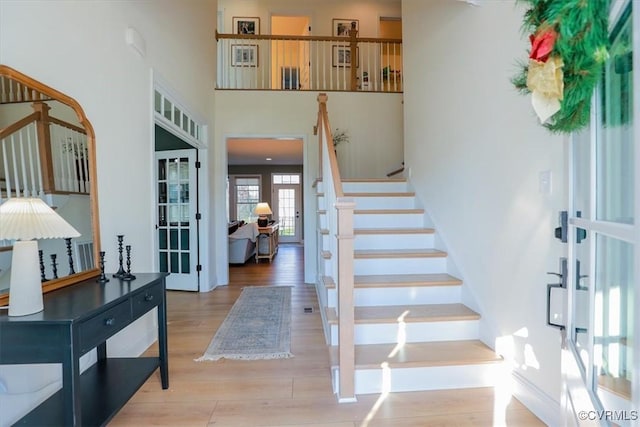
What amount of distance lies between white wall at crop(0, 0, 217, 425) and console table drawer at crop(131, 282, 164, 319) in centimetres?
52

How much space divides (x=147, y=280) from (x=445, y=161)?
8.29ft

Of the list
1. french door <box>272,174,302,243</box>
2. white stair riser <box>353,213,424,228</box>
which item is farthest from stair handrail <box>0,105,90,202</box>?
french door <box>272,174,302,243</box>

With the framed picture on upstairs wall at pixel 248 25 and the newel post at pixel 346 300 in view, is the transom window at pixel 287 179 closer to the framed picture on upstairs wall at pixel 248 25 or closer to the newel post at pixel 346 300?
the framed picture on upstairs wall at pixel 248 25

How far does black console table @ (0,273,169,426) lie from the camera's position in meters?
1.28

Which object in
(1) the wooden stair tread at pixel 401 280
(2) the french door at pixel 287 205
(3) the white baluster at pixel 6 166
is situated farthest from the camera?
(2) the french door at pixel 287 205

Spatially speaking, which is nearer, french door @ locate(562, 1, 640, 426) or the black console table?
french door @ locate(562, 1, 640, 426)

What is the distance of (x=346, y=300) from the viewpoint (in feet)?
6.43

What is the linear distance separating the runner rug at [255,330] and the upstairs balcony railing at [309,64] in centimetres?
352

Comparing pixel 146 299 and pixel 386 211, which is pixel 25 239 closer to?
pixel 146 299

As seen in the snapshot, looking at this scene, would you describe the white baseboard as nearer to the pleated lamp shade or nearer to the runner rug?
the runner rug

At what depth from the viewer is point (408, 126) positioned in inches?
156

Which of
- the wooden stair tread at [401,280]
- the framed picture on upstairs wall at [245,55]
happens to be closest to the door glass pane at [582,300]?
the wooden stair tread at [401,280]

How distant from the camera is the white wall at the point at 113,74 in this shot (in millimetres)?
1673

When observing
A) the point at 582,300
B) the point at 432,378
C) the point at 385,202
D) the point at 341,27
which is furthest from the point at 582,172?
the point at 341,27
